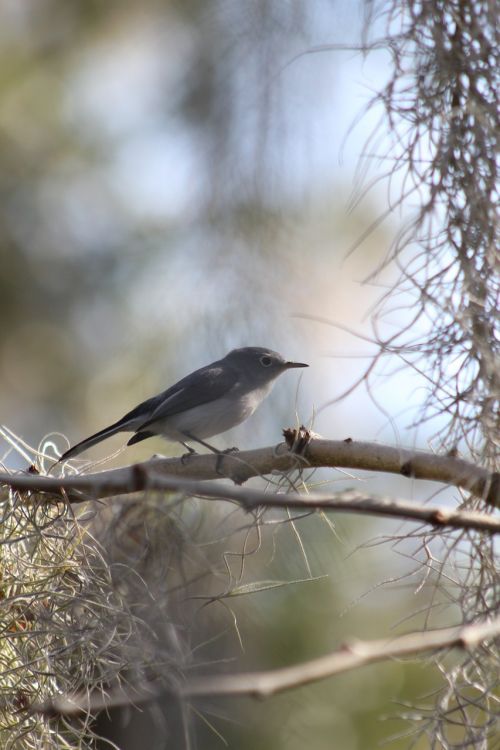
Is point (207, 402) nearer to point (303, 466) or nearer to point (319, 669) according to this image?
point (303, 466)

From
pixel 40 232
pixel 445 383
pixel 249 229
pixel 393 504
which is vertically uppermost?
pixel 40 232

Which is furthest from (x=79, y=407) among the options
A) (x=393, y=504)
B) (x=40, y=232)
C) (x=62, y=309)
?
(x=393, y=504)

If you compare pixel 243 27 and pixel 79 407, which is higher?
pixel 243 27

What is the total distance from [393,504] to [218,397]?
5.36 ft

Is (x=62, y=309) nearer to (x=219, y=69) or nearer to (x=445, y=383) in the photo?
(x=219, y=69)

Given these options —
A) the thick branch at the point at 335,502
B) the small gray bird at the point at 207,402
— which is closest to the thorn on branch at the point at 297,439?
the thick branch at the point at 335,502

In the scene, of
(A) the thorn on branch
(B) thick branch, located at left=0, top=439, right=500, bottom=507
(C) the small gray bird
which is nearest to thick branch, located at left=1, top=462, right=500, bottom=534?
(B) thick branch, located at left=0, top=439, right=500, bottom=507

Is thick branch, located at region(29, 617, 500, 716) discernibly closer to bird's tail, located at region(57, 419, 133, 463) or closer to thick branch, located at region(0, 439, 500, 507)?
thick branch, located at region(0, 439, 500, 507)

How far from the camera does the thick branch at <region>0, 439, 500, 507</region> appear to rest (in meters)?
1.11

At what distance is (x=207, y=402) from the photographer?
97.7 inches

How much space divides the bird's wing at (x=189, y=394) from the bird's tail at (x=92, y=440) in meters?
0.03

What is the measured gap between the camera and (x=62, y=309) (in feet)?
10.9

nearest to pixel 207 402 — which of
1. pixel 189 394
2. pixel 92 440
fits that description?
pixel 189 394

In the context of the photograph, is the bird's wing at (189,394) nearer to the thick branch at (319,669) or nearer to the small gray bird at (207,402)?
the small gray bird at (207,402)
